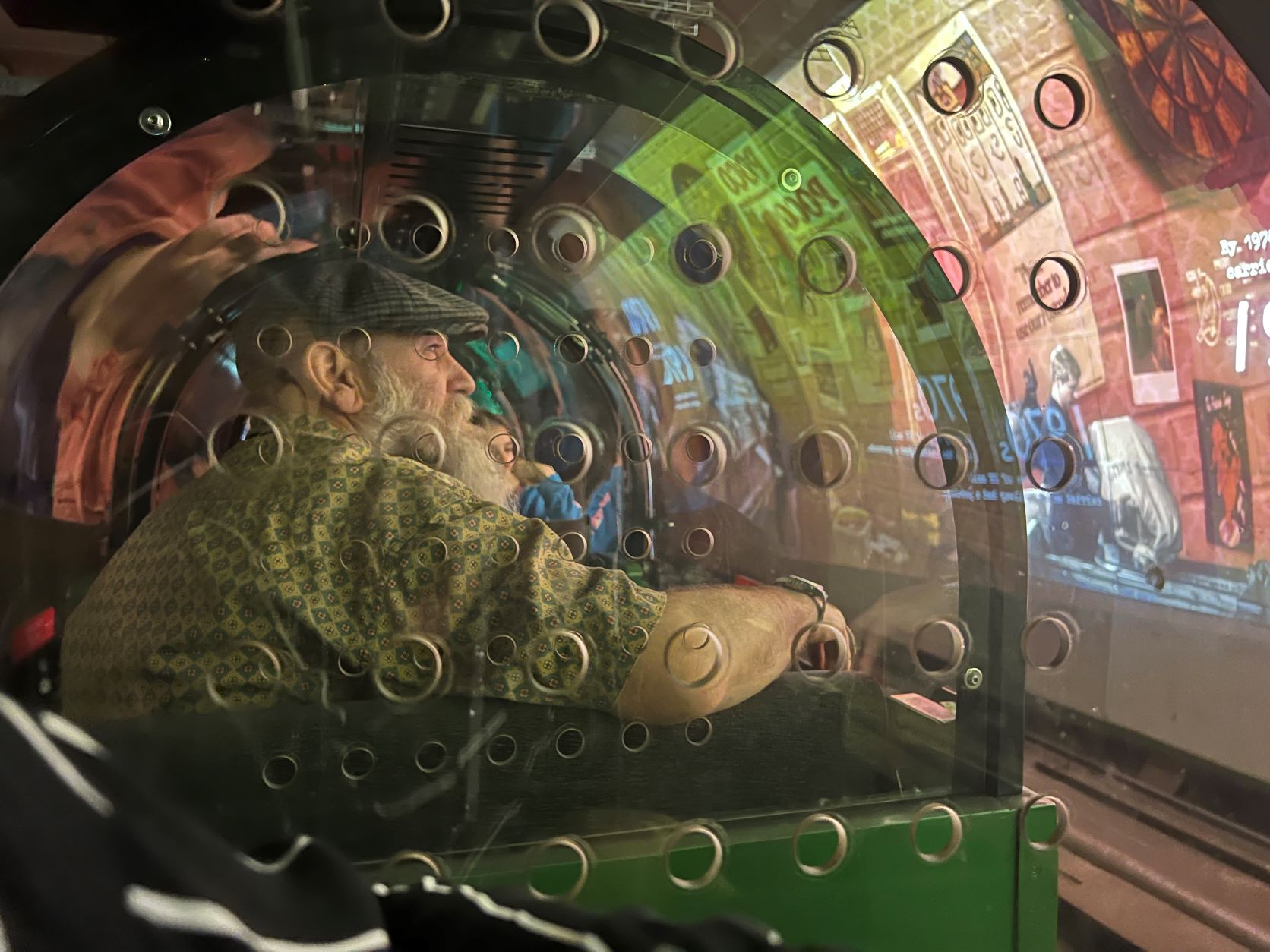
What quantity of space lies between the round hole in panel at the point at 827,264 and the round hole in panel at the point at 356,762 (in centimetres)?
33

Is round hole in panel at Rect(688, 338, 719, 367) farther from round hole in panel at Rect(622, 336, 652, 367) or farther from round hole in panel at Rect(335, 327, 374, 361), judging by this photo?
round hole in panel at Rect(335, 327, 374, 361)

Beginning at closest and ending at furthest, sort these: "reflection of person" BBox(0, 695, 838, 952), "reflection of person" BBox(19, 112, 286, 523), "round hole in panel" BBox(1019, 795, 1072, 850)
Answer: "reflection of person" BBox(0, 695, 838, 952) < "reflection of person" BBox(19, 112, 286, 523) < "round hole in panel" BBox(1019, 795, 1072, 850)

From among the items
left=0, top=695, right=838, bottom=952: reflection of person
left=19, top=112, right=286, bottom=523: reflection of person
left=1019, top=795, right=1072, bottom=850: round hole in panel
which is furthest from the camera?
left=1019, top=795, right=1072, bottom=850: round hole in panel

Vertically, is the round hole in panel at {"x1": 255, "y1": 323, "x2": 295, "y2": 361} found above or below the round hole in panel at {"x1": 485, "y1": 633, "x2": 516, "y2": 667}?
above

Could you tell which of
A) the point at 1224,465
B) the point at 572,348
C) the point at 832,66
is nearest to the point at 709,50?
the point at 832,66

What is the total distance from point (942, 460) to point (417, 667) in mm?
298

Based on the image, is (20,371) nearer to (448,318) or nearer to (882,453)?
(448,318)

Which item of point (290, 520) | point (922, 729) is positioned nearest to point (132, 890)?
point (290, 520)

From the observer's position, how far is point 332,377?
44cm

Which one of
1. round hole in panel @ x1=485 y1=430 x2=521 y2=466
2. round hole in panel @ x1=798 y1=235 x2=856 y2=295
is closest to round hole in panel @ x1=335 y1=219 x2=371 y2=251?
round hole in panel @ x1=485 y1=430 x2=521 y2=466

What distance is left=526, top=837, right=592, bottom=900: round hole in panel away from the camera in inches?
17.2

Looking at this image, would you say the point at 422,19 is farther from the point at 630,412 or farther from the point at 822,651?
the point at 822,651

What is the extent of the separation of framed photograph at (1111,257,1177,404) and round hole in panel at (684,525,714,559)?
248 mm

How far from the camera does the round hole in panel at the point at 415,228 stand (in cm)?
46
